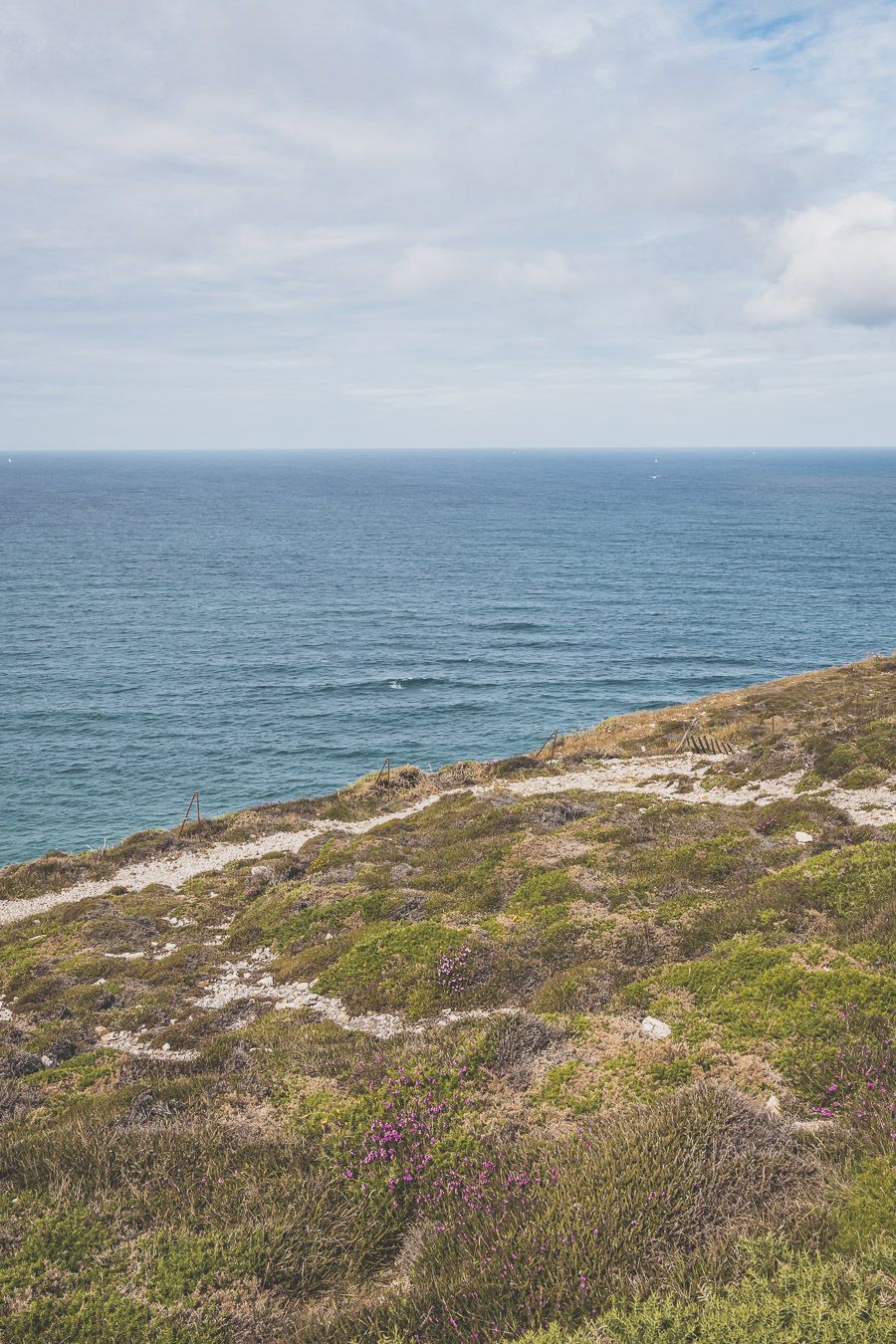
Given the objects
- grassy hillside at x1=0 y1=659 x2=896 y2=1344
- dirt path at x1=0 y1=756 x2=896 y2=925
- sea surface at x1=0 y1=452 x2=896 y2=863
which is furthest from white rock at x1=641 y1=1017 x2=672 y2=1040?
sea surface at x1=0 y1=452 x2=896 y2=863

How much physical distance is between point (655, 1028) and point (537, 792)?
2029 cm

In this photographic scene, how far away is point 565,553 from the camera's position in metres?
145

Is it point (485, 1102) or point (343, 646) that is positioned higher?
point (485, 1102)

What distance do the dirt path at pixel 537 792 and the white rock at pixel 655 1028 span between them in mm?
13235

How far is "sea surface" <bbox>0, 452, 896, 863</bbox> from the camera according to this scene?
56000 mm

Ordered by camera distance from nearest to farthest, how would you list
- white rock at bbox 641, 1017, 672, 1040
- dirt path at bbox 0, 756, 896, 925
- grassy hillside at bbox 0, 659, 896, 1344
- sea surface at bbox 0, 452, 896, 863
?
grassy hillside at bbox 0, 659, 896, 1344, white rock at bbox 641, 1017, 672, 1040, dirt path at bbox 0, 756, 896, 925, sea surface at bbox 0, 452, 896, 863

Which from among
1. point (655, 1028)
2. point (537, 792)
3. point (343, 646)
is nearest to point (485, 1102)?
point (655, 1028)

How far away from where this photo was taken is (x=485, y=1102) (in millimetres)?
10062

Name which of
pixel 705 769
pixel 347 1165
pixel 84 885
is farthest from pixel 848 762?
pixel 84 885

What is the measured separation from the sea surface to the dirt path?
16.6 meters

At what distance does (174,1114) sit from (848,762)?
932 inches

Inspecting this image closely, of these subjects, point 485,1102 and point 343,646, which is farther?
point 343,646

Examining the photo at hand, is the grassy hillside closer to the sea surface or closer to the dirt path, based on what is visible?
the dirt path

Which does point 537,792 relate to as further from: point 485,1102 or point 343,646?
point 343,646
